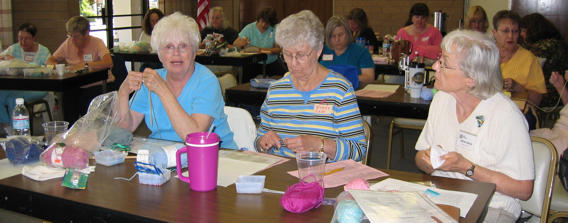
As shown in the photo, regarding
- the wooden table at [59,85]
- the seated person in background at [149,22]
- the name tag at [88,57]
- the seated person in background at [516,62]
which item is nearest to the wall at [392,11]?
the seated person in background at [149,22]

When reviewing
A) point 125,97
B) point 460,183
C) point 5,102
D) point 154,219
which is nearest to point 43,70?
point 5,102

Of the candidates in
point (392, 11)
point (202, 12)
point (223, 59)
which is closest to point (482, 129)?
point (223, 59)

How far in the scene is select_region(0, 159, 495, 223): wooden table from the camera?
1.50 meters

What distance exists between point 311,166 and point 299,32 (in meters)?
0.91

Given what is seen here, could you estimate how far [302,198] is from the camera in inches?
59.0

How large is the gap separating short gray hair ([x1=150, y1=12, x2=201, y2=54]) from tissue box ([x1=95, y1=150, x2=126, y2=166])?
0.59 metres

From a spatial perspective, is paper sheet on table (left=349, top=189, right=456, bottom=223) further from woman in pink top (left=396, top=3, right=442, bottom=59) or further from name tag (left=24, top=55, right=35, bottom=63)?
name tag (left=24, top=55, right=35, bottom=63)

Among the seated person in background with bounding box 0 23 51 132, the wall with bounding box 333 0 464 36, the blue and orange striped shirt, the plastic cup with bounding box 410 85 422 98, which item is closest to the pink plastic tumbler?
the blue and orange striped shirt

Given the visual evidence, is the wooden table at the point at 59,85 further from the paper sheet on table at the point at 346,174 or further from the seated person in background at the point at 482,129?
the seated person in background at the point at 482,129

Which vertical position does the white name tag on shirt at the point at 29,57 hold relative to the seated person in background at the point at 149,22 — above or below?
below

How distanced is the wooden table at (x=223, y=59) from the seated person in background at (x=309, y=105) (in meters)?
3.82

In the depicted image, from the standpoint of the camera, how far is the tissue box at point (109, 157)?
1.96 metres

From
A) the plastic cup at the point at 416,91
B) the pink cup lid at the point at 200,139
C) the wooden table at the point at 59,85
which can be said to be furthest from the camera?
the wooden table at the point at 59,85

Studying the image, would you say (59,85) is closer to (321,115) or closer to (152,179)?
(321,115)
